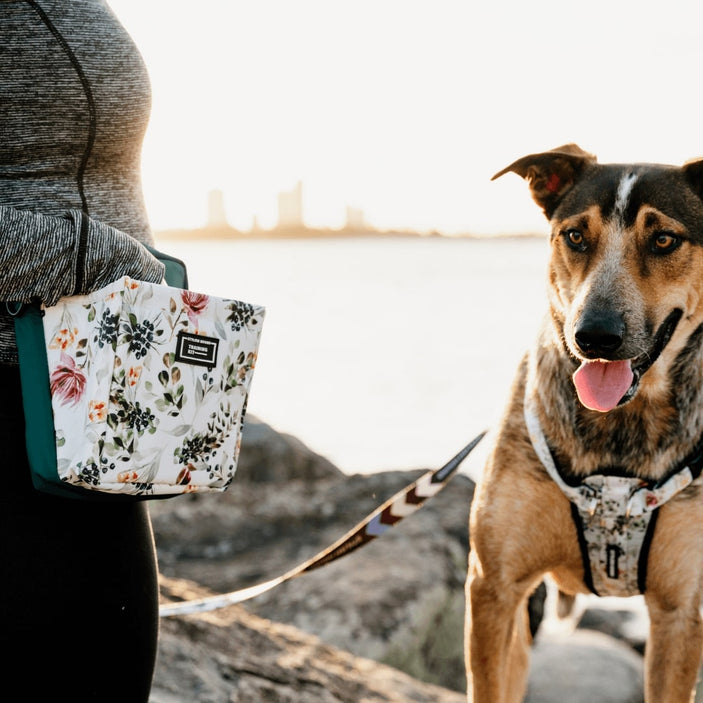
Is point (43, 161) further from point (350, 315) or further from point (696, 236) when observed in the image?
point (350, 315)

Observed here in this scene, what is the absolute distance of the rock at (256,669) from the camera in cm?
347

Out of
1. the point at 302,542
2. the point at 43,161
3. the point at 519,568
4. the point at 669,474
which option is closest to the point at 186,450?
the point at 43,161

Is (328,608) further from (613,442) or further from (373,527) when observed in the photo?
(613,442)

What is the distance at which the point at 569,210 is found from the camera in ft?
10.4

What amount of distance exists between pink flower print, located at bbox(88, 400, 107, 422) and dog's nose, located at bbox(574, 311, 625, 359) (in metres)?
1.52

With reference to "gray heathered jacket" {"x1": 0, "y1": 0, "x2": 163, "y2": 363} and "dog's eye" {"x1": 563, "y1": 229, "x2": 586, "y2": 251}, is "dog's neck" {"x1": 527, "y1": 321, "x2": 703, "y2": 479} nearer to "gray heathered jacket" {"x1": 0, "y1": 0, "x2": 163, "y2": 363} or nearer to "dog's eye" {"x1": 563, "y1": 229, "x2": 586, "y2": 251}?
"dog's eye" {"x1": 563, "y1": 229, "x2": 586, "y2": 251}

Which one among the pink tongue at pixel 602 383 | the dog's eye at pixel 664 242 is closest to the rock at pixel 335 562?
the pink tongue at pixel 602 383

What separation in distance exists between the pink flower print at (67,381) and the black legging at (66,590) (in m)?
0.12

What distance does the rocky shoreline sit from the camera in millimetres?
3775

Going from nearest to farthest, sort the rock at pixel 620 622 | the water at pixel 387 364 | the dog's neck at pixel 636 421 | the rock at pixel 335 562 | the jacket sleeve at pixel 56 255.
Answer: the jacket sleeve at pixel 56 255, the dog's neck at pixel 636 421, the rock at pixel 335 562, the rock at pixel 620 622, the water at pixel 387 364

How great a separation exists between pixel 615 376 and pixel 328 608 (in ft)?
8.90

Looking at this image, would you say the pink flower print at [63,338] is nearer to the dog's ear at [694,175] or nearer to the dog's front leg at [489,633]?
the dog's front leg at [489,633]

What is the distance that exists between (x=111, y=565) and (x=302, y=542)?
4.31m

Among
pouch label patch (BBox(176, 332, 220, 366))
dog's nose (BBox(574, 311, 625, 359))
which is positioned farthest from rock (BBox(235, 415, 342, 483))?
pouch label patch (BBox(176, 332, 220, 366))
